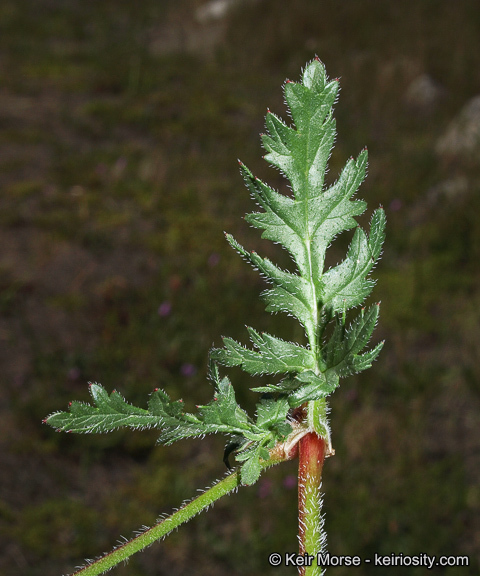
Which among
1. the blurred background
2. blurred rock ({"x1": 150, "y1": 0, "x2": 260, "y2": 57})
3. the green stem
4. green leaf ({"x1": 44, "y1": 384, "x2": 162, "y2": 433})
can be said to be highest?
blurred rock ({"x1": 150, "y1": 0, "x2": 260, "y2": 57})

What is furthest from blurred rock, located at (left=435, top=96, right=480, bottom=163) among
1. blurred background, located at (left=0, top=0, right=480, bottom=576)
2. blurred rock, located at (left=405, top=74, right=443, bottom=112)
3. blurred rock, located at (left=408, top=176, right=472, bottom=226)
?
blurred rock, located at (left=405, top=74, right=443, bottom=112)

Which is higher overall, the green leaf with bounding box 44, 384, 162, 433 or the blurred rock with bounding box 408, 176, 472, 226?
the blurred rock with bounding box 408, 176, 472, 226

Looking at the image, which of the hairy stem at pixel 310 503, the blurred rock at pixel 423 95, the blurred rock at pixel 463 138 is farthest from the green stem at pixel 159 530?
the blurred rock at pixel 423 95

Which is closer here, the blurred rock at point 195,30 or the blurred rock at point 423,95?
the blurred rock at point 423,95

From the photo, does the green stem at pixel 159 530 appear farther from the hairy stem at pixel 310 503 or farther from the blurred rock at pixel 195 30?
the blurred rock at pixel 195 30

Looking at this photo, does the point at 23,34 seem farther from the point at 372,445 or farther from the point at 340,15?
the point at 372,445

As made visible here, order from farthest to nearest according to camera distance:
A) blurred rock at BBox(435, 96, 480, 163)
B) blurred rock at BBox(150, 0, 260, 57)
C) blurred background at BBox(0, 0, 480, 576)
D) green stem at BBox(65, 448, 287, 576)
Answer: blurred rock at BBox(150, 0, 260, 57) < blurred rock at BBox(435, 96, 480, 163) < blurred background at BBox(0, 0, 480, 576) < green stem at BBox(65, 448, 287, 576)

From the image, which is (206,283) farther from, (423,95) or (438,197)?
(423,95)

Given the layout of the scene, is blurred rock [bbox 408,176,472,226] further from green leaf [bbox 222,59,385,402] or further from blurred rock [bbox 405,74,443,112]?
green leaf [bbox 222,59,385,402]
